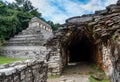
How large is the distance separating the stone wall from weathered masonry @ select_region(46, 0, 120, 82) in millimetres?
2236

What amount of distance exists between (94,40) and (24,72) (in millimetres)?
7700

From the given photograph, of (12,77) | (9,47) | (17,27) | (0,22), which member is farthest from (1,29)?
(12,77)

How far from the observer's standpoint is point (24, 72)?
18.0 ft

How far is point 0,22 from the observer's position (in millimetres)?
25531

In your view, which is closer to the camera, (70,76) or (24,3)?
(70,76)

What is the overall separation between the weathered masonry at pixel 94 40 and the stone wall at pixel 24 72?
2236mm

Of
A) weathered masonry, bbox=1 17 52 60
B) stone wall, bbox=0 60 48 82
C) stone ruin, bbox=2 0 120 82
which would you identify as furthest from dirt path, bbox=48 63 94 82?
weathered masonry, bbox=1 17 52 60

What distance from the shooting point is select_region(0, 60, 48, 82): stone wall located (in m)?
4.50

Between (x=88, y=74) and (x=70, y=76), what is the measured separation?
117cm

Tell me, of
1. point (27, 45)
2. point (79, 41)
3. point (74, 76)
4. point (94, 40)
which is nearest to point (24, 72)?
point (74, 76)

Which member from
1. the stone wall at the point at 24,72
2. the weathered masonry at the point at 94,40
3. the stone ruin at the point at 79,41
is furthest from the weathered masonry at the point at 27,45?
the stone wall at the point at 24,72

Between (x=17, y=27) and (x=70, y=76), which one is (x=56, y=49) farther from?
(x=17, y=27)

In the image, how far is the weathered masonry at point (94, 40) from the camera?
464 cm

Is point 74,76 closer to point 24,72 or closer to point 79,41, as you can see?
point 79,41
